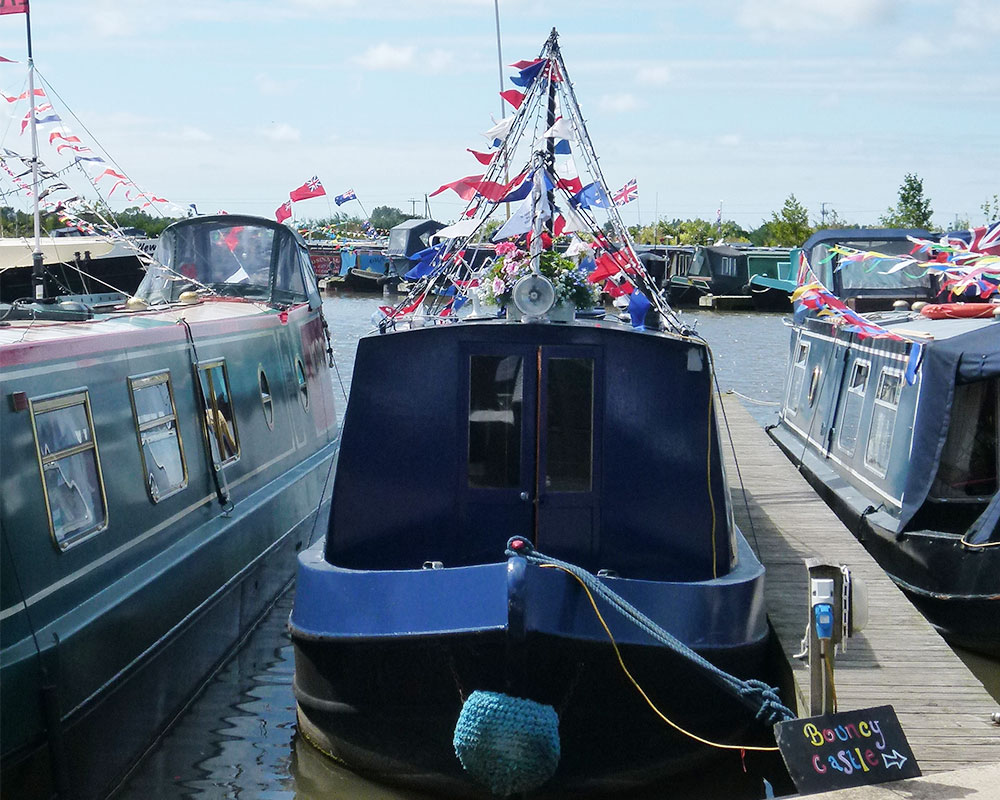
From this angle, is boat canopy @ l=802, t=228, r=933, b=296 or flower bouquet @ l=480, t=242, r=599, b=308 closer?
flower bouquet @ l=480, t=242, r=599, b=308

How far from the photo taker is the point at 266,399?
10.7 meters

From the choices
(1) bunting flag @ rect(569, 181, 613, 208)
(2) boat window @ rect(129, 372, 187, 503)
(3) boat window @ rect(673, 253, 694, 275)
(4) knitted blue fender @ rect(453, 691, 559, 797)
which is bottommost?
(3) boat window @ rect(673, 253, 694, 275)

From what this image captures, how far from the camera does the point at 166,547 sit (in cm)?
777

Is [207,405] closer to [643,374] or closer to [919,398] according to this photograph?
[643,374]

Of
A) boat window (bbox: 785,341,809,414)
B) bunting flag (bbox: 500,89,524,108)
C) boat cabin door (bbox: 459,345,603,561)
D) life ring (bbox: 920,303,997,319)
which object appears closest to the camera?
boat cabin door (bbox: 459,345,603,561)

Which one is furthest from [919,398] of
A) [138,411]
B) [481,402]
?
[138,411]

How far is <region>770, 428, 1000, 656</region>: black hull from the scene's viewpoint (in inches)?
344

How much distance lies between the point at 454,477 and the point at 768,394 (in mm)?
18942

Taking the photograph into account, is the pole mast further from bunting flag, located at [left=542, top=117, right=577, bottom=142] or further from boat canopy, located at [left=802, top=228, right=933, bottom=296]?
boat canopy, located at [left=802, top=228, right=933, bottom=296]

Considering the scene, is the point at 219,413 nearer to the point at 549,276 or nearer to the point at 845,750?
the point at 549,276

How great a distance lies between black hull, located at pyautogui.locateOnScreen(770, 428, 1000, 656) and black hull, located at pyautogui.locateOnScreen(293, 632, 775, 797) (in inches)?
116

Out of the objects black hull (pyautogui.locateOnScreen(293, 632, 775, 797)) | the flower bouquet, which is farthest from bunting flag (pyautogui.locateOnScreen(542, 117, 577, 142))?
black hull (pyautogui.locateOnScreen(293, 632, 775, 797))

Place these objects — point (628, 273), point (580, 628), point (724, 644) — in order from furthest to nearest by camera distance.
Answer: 1. point (628, 273)
2. point (724, 644)
3. point (580, 628)

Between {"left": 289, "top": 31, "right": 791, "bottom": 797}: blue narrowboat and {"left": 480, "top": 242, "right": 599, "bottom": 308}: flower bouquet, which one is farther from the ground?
{"left": 480, "top": 242, "right": 599, "bottom": 308}: flower bouquet
